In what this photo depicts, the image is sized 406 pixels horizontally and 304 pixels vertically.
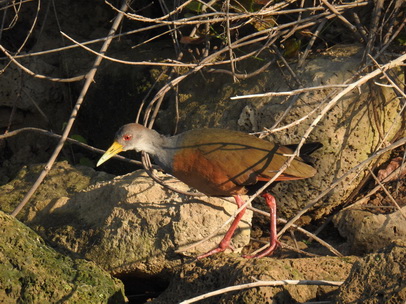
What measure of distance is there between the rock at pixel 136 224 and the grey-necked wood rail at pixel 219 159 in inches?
5.8

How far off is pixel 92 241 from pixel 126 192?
0.44 meters

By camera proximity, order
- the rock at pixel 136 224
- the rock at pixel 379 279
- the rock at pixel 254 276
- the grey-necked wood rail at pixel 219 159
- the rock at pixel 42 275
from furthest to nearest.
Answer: the grey-necked wood rail at pixel 219 159 → the rock at pixel 136 224 → the rock at pixel 42 275 → the rock at pixel 254 276 → the rock at pixel 379 279

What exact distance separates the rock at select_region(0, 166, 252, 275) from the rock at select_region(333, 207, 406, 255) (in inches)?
30.8

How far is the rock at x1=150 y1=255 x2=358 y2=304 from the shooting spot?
12.0 feet

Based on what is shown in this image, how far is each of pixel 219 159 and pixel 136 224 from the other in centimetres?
76

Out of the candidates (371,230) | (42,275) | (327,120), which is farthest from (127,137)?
(371,230)

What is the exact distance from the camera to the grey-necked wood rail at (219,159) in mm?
4871

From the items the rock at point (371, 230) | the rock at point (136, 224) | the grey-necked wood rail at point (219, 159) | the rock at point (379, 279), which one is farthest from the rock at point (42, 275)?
the rock at point (371, 230)

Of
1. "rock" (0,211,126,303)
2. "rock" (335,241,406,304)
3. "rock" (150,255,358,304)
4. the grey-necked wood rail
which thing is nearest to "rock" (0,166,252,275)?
the grey-necked wood rail

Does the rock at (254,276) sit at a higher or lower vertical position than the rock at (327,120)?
lower

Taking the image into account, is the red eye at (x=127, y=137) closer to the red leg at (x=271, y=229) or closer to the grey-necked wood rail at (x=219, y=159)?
the grey-necked wood rail at (x=219, y=159)

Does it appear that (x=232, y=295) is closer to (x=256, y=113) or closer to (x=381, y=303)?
(x=381, y=303)

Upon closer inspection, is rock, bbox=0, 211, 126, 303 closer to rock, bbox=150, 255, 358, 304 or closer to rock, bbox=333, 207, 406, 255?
rock, bbox=150, 255, 358, 304

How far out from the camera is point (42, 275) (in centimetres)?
404
